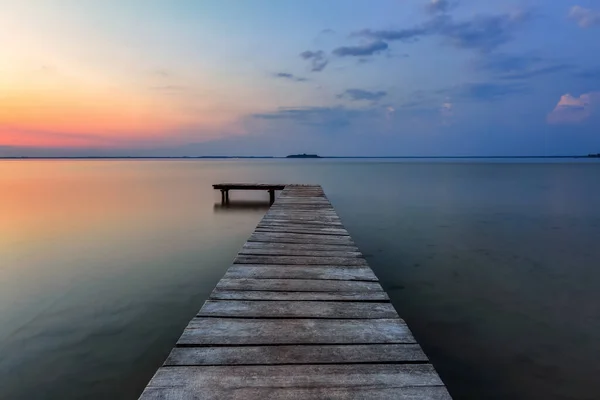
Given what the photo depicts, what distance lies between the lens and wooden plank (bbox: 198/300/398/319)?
3.06m

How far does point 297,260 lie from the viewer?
481 centimetres

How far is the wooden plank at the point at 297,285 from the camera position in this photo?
3711 mm

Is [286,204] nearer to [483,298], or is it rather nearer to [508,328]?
[483,298]

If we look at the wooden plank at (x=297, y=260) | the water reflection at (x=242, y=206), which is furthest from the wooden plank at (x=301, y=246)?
the water reflection at (x=242, y=206)

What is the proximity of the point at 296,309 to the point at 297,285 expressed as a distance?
624 mm

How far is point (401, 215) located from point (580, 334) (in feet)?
34.6

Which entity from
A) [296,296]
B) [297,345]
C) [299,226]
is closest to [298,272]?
[296,296]

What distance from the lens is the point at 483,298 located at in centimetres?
632

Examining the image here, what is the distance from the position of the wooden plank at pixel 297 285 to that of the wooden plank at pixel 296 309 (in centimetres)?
35

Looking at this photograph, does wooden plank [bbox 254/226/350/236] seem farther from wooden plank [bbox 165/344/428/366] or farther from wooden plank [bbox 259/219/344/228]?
wooden plank [bbox 165/344/428/366]

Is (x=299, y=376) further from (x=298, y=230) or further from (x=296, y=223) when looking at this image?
(x=296, y=223)

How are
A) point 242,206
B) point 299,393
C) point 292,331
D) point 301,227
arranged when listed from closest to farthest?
point 299,393 → point 292,331 → point 301,227 → point 242,206

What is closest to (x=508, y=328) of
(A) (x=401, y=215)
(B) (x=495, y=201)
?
(A) (x=401, y=215)

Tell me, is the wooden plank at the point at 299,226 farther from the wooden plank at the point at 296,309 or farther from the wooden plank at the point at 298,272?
the wooden plank at the point at 296,309
